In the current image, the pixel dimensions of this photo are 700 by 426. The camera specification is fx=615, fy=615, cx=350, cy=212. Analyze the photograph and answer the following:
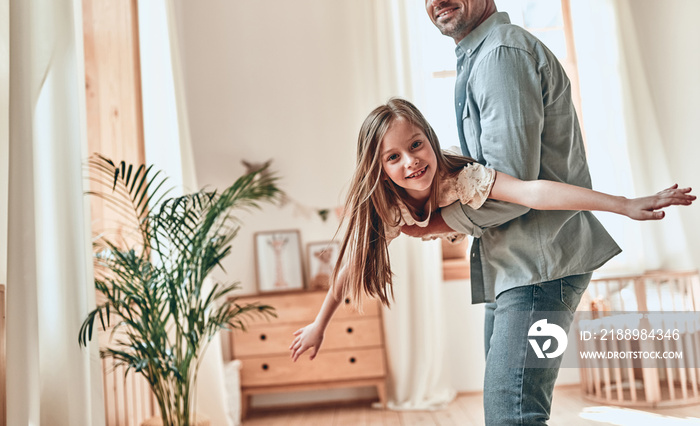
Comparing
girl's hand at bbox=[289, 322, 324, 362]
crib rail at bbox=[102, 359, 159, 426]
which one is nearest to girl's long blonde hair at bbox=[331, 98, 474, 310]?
girl's hand at bbox=[289, 322, 324, 362]

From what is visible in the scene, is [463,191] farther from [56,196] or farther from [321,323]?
[56,196]

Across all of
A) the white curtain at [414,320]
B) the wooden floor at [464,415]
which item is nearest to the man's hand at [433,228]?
the wooden floor at [464,415]

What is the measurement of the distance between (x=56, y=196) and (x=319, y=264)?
242 centimetres

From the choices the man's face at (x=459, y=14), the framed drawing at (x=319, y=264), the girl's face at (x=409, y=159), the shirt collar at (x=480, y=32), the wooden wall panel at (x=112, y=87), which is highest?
the wooden wall panel at (x=112, y=87)

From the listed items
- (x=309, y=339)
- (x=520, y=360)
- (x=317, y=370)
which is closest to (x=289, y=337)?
(x=317, y=370)

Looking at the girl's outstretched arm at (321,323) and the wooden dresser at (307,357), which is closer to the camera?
the girl's outstretched arm at (321,323)

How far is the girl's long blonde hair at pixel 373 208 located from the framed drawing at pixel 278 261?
9.18 feet

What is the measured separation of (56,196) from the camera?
6.06 ft

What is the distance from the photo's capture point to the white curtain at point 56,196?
1.69 meters

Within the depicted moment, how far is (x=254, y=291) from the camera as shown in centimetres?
422

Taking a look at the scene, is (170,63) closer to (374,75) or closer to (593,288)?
(374,75)

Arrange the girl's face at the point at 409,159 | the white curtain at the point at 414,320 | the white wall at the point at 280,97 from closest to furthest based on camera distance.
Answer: the girl's face at the point at 409,159
the white curtain at the point at 414,320
the white wall at the point at 280,97

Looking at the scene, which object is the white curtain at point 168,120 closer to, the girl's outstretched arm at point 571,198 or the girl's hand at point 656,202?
the girl's outstretched arm at point 571,198

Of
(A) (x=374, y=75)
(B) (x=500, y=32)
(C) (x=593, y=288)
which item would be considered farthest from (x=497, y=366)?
(A) (x=374, y=75)
